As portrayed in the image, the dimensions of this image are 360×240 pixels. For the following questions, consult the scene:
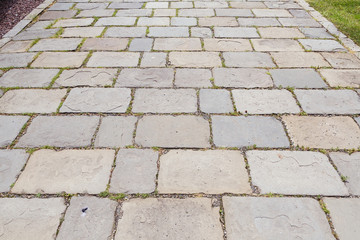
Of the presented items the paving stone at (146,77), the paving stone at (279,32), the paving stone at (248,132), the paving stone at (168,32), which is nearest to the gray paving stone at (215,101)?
the paving stone at (248,132)

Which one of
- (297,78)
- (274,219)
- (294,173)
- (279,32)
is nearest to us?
(274,219)

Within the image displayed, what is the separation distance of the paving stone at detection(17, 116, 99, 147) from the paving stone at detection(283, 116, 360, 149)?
156cm

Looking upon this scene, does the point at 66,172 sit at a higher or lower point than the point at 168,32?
higher

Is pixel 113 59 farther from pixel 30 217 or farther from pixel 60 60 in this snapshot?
pixel 30 217

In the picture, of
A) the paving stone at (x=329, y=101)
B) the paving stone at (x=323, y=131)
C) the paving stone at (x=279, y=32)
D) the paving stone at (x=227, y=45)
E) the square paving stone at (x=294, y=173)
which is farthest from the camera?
the paving stone at (x=279, y=32)

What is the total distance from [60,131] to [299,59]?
261 centimetres

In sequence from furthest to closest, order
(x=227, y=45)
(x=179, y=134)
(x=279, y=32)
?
(x=279, y=32)
(x=227, y=45)
(x=179, y=134)

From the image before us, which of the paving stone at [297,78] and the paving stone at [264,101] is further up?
the paving stone at [264,101]

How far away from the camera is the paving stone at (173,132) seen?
7.51 feet

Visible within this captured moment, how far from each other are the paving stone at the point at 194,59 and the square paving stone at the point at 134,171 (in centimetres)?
146

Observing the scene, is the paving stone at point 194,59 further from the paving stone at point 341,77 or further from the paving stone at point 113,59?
the paving stone at point 341,77

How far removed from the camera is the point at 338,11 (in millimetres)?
4934

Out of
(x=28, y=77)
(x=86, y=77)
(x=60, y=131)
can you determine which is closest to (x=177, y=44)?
(x=86, y=77)

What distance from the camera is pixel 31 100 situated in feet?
9.10
